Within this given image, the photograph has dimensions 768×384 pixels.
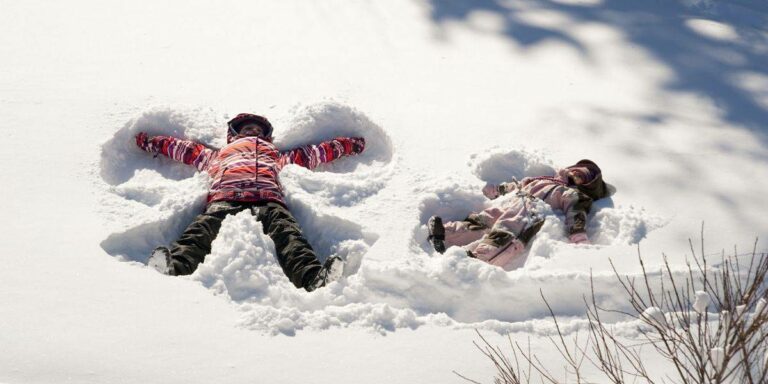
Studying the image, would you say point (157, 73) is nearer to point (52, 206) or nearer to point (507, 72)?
point (52, 206)

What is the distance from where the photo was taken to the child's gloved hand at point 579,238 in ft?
14.7

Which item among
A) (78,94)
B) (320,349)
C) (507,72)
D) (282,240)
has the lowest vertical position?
(320,349)

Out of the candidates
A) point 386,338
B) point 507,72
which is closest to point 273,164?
point 386,338

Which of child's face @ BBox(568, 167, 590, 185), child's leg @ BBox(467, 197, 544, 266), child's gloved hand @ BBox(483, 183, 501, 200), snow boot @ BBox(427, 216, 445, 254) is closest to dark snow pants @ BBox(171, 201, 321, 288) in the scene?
snow boot @ BBox(427, 216, 445, 254)

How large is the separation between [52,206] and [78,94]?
144 cm

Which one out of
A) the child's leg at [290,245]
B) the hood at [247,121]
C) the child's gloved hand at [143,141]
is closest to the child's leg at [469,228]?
the child's leg at [290,245]

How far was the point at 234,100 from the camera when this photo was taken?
562 cm

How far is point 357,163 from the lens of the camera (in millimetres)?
5320

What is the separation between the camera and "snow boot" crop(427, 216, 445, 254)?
4.42m

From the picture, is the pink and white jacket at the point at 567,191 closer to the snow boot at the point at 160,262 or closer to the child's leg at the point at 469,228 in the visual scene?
the child's leg at the point at 469,228

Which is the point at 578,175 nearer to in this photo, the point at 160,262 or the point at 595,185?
the point at 595,185

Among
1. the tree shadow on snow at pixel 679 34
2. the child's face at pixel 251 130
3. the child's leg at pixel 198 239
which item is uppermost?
the tree shadow on snow at pixel 679 34

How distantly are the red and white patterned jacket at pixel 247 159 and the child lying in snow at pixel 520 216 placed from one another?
0.97 meters

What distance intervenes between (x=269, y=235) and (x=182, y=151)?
108 cm
